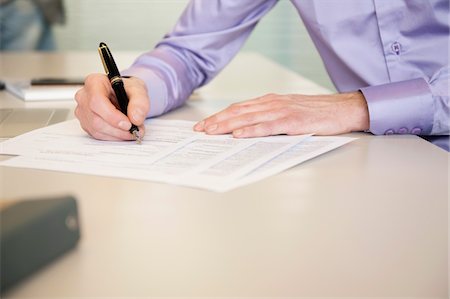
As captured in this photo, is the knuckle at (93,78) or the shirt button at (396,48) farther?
the shirt button at (396,48)

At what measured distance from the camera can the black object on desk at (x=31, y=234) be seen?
451 mm

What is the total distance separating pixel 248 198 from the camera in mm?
682

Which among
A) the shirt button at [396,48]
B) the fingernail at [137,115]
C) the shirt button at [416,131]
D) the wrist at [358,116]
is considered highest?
the shirt button at [396,48]

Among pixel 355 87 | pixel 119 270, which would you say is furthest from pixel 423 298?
pixel 355 87

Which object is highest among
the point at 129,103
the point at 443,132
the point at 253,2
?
the point at 253,2

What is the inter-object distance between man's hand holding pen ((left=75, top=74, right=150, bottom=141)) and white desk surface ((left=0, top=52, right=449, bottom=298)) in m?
0.17

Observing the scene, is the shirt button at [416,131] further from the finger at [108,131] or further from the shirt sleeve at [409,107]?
the finger at [108,131]

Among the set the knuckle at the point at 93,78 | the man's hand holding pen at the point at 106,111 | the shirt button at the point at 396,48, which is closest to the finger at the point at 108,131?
the man's hand holding pen at the point at 106,111

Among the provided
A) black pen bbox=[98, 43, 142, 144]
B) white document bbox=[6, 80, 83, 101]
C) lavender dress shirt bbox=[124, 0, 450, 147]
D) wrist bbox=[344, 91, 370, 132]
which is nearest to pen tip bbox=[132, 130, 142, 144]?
black pen bbox=[98, 43, 142, 144]

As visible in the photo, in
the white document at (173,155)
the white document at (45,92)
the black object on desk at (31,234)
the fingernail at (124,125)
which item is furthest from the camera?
the white document at (45,92)

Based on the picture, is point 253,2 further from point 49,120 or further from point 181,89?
point 49,120

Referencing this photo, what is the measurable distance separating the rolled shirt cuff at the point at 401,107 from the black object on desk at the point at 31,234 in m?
0.62

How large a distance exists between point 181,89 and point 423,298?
34.4 inches

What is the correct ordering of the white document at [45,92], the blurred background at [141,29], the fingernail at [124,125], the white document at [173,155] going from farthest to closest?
the blurred background at [141,29] → the white document at [45,92] → the fingernail at [124,125] → the white document at [173,155]
